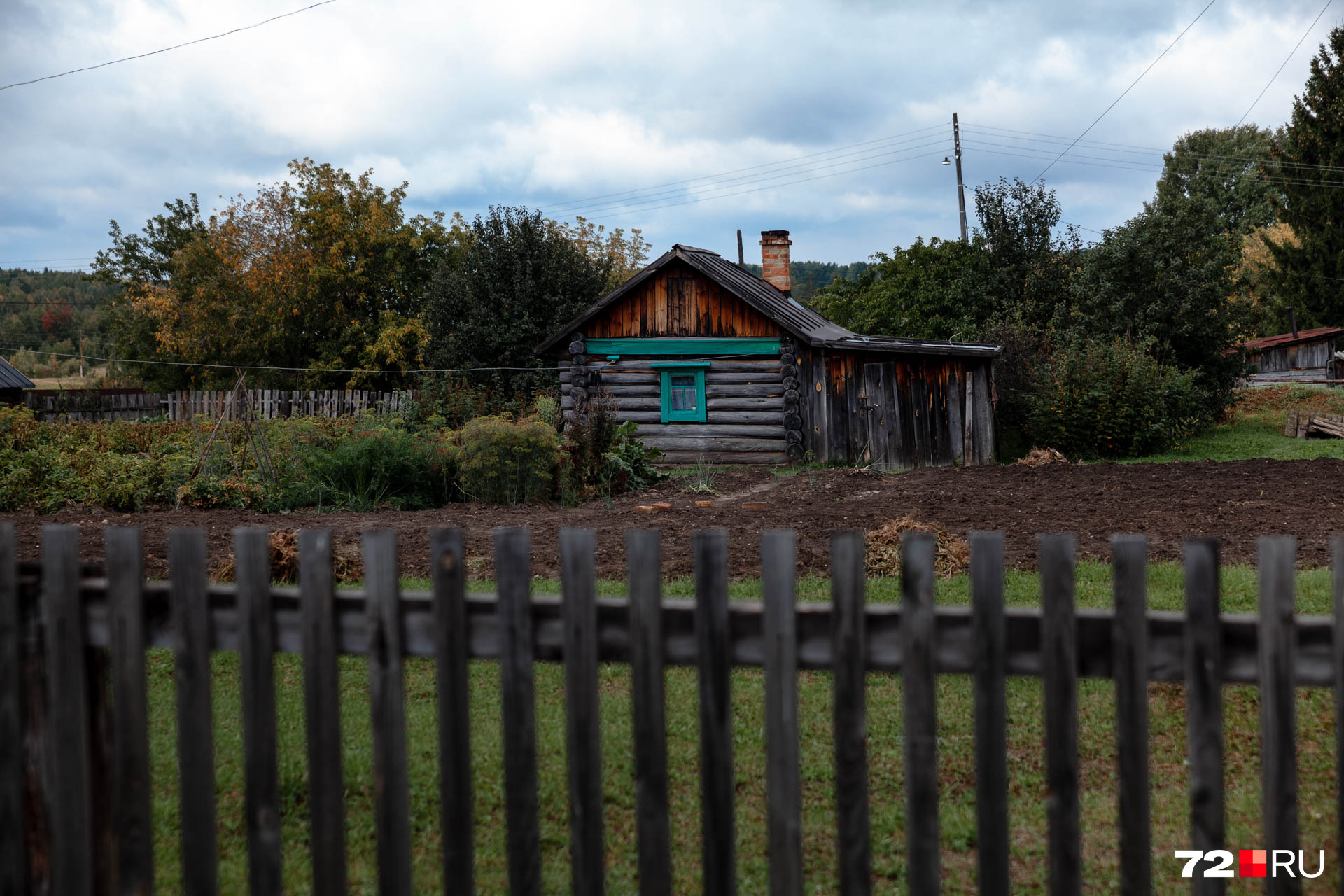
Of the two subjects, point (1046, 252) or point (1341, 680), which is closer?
point (1341, 680)

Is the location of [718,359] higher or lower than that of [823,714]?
higher

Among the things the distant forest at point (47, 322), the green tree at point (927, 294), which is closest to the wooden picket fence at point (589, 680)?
the green tree at point (927, 294)

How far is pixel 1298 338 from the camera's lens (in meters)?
39.5

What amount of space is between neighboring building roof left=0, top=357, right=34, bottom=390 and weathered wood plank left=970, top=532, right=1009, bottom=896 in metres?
28.8

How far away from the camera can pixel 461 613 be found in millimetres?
2279

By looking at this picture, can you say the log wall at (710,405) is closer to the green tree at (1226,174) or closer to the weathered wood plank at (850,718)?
the weathered wood plank at (850,718)

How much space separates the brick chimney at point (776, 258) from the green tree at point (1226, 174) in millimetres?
38439

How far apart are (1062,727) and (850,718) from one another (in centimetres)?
Answer: 46

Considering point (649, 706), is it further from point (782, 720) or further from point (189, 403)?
point (189, 403)

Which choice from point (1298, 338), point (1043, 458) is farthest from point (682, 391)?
point (1298, 338)

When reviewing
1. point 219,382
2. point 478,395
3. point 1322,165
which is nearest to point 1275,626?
point 478,395

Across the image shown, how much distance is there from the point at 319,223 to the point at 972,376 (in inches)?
976

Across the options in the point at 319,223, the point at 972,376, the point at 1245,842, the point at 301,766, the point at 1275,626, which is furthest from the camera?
the point at 319,223

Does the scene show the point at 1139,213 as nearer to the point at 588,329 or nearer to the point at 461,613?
the point at 588,329
